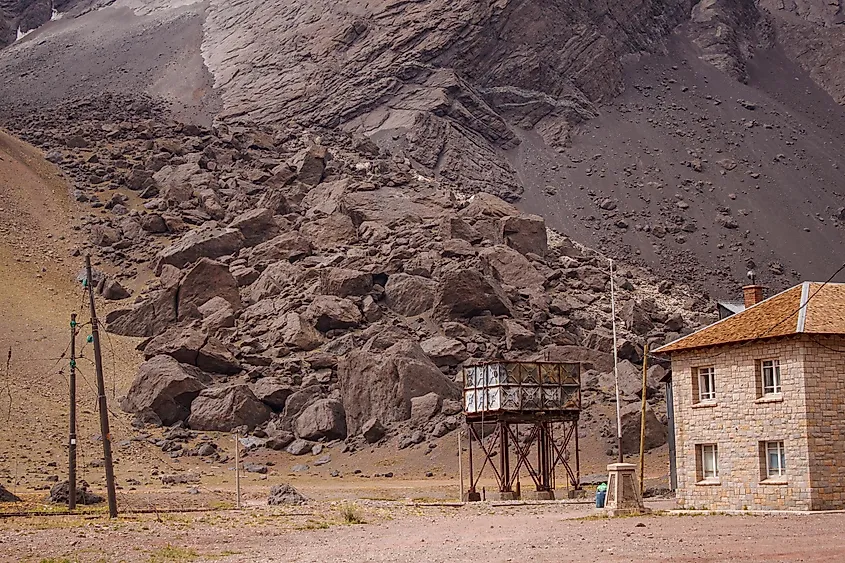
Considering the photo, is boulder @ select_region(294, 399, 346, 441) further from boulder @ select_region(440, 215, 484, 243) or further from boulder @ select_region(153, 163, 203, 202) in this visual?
boulder @ select_region(153, 163, 203, 202)

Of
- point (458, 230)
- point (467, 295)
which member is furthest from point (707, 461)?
point (458, 230)

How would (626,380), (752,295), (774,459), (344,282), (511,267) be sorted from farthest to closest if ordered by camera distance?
(511,267), (344,282), (626,380), (752,295), (774,459)

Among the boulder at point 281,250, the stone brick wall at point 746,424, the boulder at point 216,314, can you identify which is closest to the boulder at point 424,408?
the boulder at point 216,314

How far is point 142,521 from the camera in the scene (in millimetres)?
33906

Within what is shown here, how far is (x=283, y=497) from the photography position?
43219 millimetres

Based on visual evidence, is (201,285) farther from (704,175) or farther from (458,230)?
(704,175)

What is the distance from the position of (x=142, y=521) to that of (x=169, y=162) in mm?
64519

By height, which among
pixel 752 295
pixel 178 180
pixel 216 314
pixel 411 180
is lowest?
pixel 752 295

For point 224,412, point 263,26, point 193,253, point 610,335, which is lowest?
point 224,412

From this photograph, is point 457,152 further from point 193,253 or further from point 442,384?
point 442,384

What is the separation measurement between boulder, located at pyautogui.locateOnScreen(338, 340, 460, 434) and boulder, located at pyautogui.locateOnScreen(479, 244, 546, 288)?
14353 millimetres

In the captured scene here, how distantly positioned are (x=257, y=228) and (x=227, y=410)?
20475 mm

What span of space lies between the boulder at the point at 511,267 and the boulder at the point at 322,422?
54.3 ft

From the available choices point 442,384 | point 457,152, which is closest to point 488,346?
point 442,384
